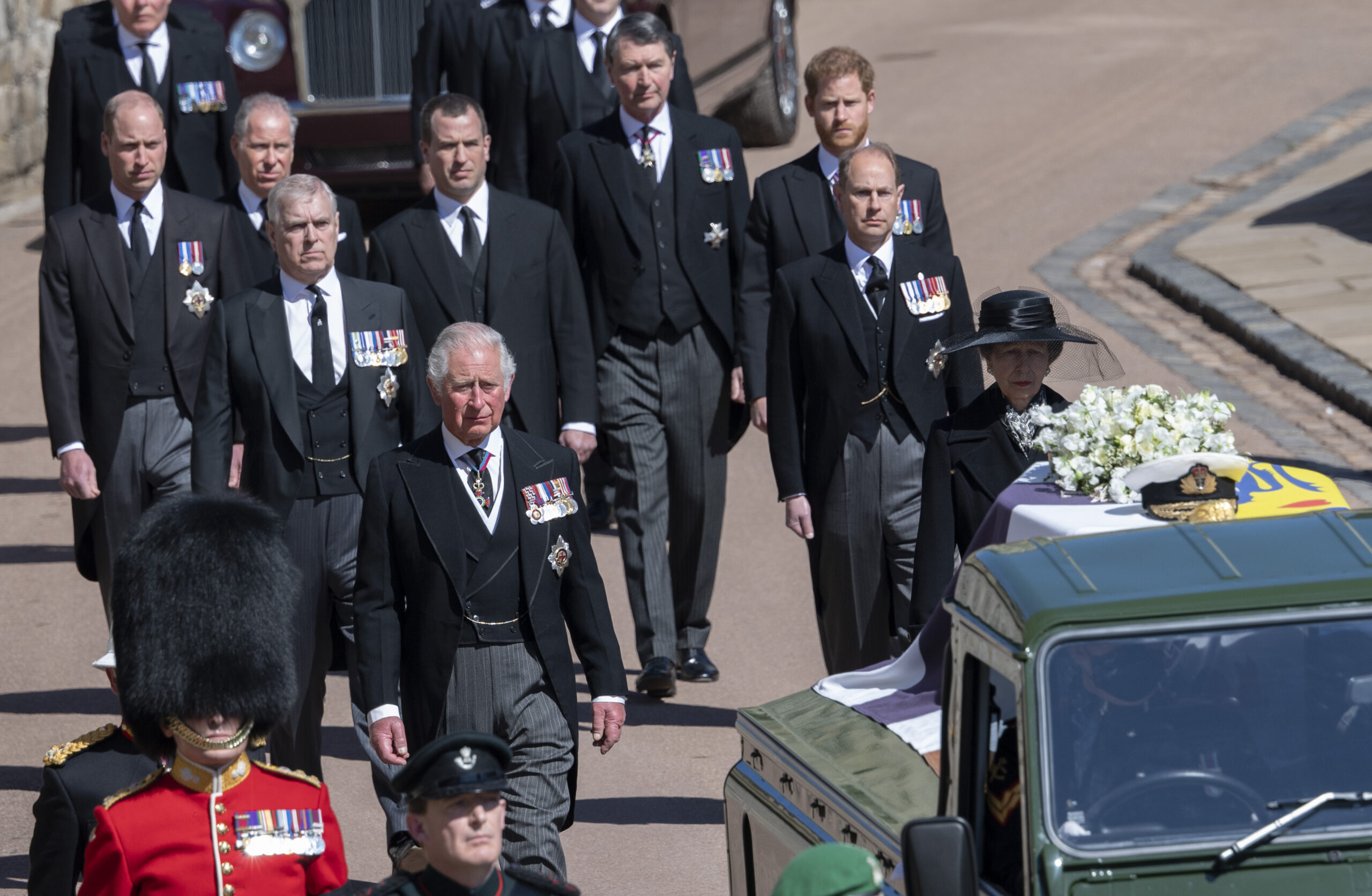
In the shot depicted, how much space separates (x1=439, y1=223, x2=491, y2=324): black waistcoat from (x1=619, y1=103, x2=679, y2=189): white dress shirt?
997 mm

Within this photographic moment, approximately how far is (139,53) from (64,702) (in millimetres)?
3181

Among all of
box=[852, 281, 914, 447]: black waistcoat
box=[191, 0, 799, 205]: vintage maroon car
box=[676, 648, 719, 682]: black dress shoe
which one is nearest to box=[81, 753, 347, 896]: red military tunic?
box=[852, 281, 914, 447]: black waistcoat

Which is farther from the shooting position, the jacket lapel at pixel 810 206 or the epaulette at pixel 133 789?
the jacket lapel at pixel 810 206

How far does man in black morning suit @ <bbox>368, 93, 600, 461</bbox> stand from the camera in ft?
26.8

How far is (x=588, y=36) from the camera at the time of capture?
10.1m

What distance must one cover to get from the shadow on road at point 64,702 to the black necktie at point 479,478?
119 inches

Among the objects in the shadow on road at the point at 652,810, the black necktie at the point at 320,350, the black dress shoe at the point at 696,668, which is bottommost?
the shadow on road at the point at 652,810

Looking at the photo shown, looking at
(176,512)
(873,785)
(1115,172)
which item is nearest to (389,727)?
(176,512)

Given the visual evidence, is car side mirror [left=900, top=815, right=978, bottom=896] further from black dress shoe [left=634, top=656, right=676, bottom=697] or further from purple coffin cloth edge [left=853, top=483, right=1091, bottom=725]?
black dress shoe [left=634, top=656, right=676, bottom=697]

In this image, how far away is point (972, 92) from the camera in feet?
64.1

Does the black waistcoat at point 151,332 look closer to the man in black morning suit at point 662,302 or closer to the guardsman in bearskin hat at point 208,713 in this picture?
the man in black morning suit at point 662,302

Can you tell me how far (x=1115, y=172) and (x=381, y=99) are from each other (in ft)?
19.4

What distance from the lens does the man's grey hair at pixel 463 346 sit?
6.05 m

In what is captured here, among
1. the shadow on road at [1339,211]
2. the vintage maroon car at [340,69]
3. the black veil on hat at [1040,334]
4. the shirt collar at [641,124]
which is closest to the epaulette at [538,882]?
the black veil on hat at [1040,334]
